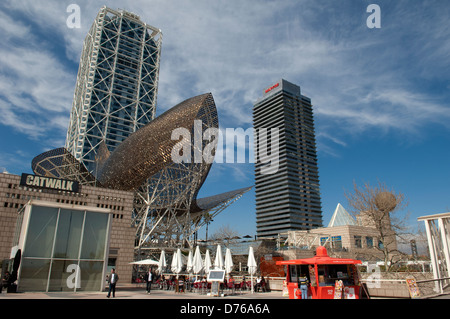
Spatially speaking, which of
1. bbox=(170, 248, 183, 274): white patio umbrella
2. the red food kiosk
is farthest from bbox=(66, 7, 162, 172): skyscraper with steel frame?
the red food kiosk

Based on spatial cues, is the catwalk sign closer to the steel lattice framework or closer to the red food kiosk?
the red food kiosk

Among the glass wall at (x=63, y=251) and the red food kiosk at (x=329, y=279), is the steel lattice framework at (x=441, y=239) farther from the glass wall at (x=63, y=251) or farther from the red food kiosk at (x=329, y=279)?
the glass wall at (x=63, y=251)

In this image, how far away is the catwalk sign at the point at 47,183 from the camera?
30234mm

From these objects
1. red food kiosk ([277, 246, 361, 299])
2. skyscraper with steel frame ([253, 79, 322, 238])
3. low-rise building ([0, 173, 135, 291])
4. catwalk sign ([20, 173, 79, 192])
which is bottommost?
red food kiosk ([277, 246, 361, 299])

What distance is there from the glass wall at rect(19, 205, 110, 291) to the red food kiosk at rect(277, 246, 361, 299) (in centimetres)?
1157

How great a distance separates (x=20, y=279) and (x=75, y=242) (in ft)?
10.0

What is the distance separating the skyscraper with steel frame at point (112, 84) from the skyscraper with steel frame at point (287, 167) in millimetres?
81949

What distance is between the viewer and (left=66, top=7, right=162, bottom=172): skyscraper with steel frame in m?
97.1

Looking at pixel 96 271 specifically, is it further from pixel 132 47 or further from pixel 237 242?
pixel 132 47

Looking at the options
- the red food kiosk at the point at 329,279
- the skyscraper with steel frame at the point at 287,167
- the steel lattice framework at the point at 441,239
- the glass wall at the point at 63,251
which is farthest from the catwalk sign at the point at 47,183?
the skyscraper with steel frame at the point at 287,167

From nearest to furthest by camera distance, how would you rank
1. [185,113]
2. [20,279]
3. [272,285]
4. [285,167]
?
[20,279], [272,285], [185,113], [285,167]

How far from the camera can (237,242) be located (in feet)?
195

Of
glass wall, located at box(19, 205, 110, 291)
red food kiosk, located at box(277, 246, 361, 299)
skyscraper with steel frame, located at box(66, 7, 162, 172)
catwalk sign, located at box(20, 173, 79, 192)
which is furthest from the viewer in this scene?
skyscraper with steel frame, located at box(66, 7, 162, 172)
